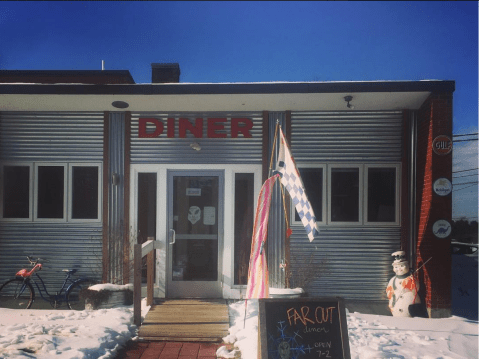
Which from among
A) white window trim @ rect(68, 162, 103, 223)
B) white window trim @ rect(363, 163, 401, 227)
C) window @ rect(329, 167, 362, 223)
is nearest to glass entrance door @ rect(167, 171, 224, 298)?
white window trim @ rect(68, 162, 103, 223)

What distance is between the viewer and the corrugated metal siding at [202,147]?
6.55 metres

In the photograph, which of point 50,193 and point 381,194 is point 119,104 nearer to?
point 50,193

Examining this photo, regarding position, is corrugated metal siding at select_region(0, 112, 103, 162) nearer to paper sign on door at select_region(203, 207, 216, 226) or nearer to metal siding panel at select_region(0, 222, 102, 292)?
metal siding panel at select_region(0, 222, 102, 292)

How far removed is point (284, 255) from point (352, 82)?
2.99 metres

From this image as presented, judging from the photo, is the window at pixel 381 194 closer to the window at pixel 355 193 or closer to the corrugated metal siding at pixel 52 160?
the window at pixel 355 193

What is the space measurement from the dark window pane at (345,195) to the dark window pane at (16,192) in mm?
5332

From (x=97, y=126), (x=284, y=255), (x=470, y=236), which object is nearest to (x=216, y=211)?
(x=284, y=255)

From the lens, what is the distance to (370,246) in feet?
21.5

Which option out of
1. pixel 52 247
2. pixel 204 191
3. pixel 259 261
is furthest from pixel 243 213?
pixel 52 247

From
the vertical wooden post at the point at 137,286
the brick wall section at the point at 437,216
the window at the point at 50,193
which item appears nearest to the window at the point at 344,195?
the brick wall section at the point at 437,216

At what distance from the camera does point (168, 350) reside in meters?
4.46

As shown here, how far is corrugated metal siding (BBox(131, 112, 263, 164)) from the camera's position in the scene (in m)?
6.55

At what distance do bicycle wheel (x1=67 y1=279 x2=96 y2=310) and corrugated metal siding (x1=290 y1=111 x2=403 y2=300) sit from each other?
11.4 feet

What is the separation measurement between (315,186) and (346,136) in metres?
1.02
